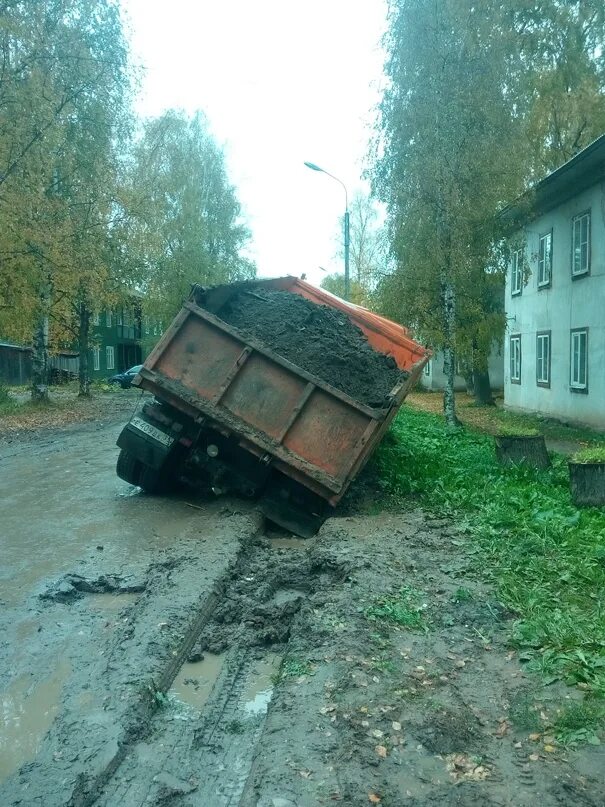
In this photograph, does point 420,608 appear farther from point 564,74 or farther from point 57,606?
point 564,74

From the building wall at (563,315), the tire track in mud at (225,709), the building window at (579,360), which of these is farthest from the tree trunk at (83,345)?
the tire track in mud at (225,709)

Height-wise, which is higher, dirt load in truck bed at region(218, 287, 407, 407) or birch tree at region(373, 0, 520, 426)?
birch tree at region(373, 0, 520, 426)

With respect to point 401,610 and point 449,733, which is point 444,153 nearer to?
point 401,610

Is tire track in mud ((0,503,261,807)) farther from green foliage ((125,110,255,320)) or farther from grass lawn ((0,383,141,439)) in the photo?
green foliage ((125,110,255,320))

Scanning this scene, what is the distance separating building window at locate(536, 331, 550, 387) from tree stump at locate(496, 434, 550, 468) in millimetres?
11929

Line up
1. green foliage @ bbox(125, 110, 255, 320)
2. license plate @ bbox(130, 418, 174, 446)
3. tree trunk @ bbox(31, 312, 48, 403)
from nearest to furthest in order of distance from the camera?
license plate @ bbox(130, 418, 174, 446) < tree trunk @ bbox(31, 312, 48, 403) < green foliage @ bbox(125, 110, 255, 320)

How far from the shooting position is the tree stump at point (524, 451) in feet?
37.7

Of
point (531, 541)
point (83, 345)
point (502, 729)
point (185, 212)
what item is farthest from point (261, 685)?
point (185, 212)

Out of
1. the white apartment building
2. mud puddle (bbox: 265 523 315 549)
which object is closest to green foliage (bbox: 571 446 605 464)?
mud puddle (bbox: 265 523 315 549)

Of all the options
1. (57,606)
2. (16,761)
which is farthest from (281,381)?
(16,761)

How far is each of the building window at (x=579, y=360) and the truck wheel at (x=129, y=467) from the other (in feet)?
44.4

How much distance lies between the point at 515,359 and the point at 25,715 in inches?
977

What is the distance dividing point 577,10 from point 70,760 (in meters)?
→ 27.2

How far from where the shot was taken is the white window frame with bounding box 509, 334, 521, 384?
26.6 metres
